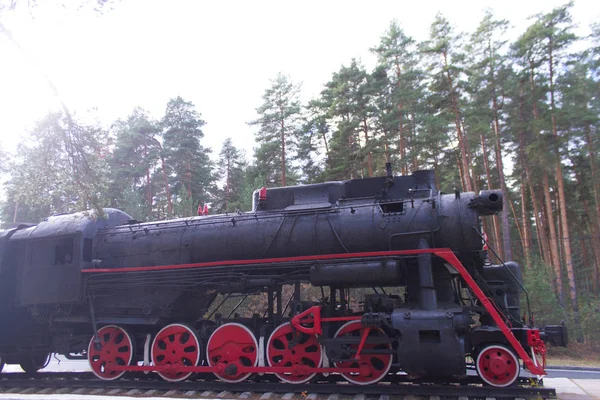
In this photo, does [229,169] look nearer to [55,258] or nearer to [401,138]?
[401,138]

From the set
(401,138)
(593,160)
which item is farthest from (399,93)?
(593,160)

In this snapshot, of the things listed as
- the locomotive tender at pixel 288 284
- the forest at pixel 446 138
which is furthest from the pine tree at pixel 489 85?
the locomotive tender at pixel 288 284

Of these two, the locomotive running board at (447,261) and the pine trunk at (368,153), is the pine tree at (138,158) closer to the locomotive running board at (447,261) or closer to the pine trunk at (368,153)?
the pine trunk at (368,153)

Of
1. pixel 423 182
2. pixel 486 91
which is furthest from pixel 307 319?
pixel 486 91

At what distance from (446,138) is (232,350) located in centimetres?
2000

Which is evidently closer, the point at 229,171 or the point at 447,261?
the point at 447,261

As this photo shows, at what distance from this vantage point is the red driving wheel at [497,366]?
21.2 ft

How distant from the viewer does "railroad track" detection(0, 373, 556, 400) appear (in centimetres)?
642

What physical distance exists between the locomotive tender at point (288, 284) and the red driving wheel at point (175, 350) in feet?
0.09

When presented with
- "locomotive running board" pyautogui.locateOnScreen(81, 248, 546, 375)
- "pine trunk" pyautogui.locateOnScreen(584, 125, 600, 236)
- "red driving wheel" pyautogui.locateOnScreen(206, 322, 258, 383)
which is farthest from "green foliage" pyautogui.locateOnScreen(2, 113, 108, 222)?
"pine trunk" pyautogui.locateOnScreen(584, 125, 600, 236)

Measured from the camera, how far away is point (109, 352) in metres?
8.82

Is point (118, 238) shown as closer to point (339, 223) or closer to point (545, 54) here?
point (339, 223)

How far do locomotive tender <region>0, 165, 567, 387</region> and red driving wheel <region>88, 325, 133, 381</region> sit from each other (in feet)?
0.09

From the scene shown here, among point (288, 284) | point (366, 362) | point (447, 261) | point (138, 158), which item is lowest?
point (366, 362)
